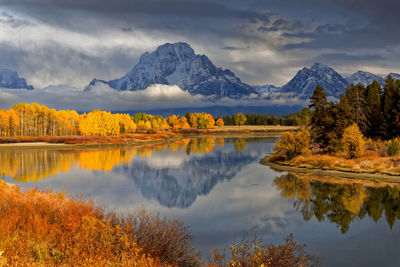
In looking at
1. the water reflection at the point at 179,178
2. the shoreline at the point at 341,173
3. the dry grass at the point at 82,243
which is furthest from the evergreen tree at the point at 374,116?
the dry grass at the point at 82,243

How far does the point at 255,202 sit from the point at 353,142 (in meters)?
27.4

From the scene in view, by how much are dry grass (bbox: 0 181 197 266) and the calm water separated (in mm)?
3453

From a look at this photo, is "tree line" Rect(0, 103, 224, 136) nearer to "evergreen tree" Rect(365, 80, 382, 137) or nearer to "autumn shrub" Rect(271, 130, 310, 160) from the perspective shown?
"autumn shrub" Rect(271, 130, 310, 160)

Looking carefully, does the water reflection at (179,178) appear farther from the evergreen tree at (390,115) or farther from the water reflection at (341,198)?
the evergreen tree at (390,115)

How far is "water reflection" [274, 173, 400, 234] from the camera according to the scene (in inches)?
1026

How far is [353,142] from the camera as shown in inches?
1976

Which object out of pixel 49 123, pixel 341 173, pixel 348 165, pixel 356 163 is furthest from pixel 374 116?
pixel 49 123

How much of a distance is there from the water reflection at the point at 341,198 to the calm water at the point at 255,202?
73mm

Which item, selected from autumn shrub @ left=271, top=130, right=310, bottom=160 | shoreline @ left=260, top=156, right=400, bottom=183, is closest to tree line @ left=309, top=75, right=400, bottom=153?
autumn shrub @ left=271, top=130, right=310, bottom=160

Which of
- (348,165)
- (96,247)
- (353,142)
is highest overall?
(353,142)

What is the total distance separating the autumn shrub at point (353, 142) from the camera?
49.7m

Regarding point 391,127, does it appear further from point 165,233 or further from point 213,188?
point 165,233

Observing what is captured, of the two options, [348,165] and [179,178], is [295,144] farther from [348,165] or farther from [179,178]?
[179,178]

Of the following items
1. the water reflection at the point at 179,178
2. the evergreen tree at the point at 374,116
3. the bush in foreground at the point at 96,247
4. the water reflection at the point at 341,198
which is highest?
the evergreen tree at the point at 374,116
